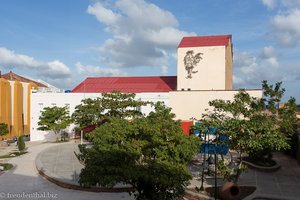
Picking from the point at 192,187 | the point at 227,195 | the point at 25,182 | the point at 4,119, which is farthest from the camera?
the point at 4,119

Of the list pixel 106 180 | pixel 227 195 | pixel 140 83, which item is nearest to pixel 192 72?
pixel 140 83

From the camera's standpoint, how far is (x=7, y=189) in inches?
685

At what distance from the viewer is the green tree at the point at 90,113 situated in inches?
1088

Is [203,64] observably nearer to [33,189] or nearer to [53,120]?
[53,120]

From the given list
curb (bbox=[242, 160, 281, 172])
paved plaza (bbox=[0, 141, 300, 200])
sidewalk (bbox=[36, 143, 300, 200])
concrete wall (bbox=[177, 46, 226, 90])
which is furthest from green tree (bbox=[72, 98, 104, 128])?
concrete wall (bbox=[177, 46, 226, 90])

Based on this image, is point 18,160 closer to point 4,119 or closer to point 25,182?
point 25,182

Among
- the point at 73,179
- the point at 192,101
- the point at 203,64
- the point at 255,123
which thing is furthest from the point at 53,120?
the point at 255,123

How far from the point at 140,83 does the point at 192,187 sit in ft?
98.3

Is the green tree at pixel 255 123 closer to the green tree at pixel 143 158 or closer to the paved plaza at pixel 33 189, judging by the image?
the green tree at pixel 143 158

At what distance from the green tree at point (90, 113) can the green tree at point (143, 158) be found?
16.2 meters

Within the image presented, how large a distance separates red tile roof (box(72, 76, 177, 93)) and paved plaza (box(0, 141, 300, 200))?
19.1 metres

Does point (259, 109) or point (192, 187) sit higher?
point (259, 109)

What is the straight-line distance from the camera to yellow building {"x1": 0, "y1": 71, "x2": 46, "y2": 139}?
174 feet

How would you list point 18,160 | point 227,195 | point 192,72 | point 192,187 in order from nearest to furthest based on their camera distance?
point 227,195 → point 192,187 → point 18,160 → point 192,72
